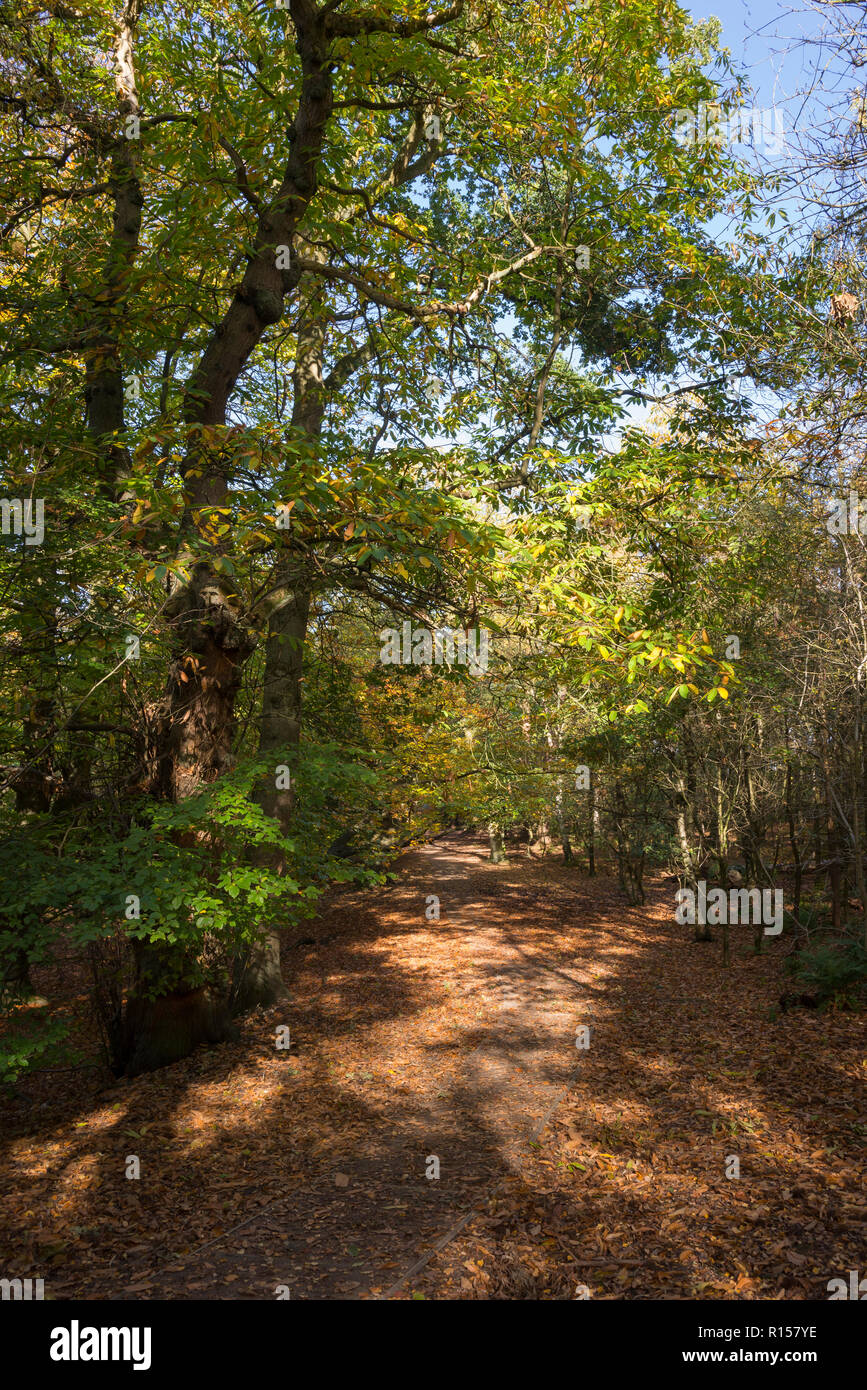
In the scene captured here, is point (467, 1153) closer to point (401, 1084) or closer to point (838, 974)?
point (401, 1084)

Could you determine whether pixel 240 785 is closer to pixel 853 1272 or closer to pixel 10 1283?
pixel 10 1283

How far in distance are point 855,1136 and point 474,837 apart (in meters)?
30.7

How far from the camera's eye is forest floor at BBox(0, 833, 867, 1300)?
4.13m

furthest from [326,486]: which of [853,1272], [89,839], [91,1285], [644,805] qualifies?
[644,805]

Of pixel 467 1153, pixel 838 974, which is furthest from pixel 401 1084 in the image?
pixel 838 974

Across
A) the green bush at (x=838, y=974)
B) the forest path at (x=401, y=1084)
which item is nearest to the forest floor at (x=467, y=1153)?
the forest path at (x=401, y=1084)

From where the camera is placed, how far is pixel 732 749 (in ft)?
37.6

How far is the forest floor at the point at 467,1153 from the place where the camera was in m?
4.13

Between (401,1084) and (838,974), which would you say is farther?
(838,974)

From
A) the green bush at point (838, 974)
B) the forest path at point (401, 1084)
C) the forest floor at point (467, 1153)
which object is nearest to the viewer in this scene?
the forest floor at point (467, 1153)

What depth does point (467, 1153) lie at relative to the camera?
18.8ft

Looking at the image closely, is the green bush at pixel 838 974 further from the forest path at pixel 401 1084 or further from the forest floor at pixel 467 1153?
the forest path at pixel 401 1084

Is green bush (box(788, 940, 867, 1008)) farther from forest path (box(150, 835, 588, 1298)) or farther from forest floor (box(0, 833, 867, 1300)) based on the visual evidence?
forest path (box(150, 835, 588, 1298))

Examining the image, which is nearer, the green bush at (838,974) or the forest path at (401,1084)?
the forest path at (401,1084)
